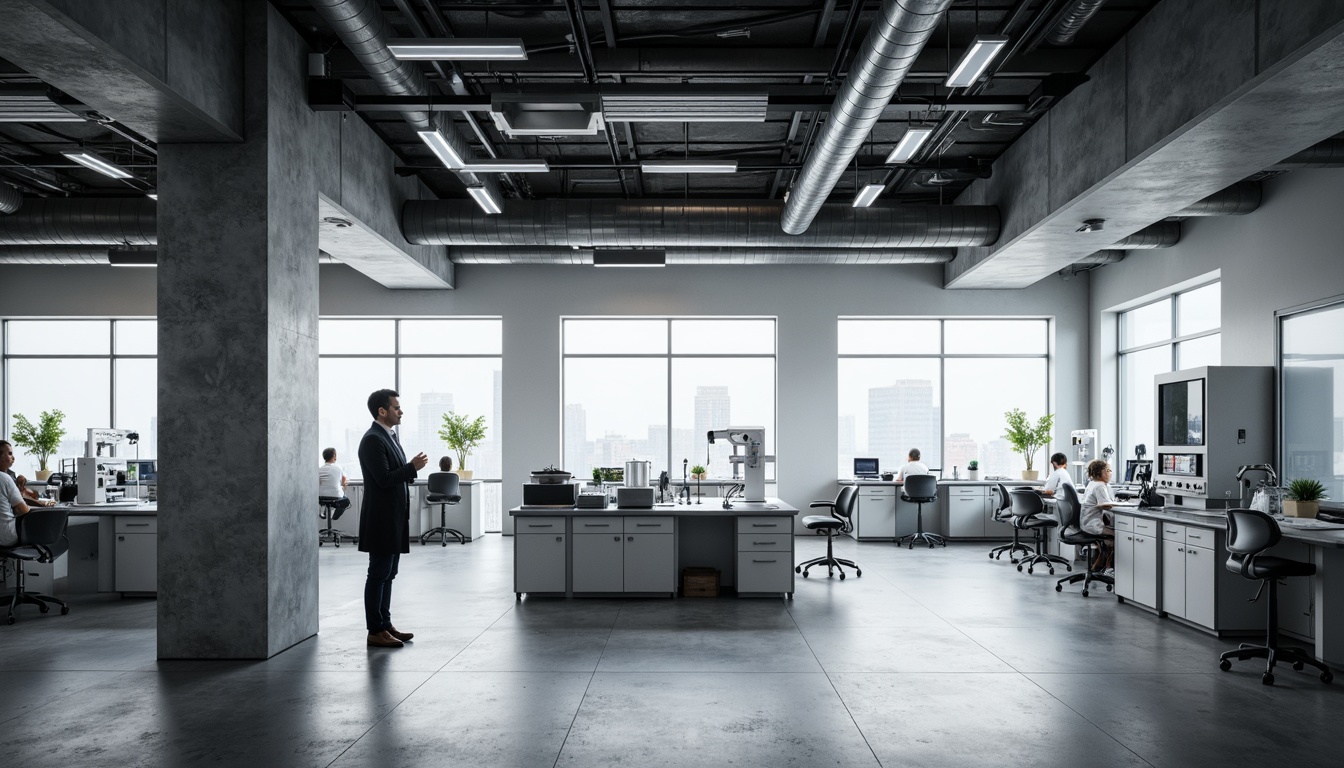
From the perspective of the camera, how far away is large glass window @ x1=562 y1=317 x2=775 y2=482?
1317cm

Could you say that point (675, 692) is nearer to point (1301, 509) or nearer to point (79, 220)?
point (1301, 509)

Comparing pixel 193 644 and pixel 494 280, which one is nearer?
pixel 193 644

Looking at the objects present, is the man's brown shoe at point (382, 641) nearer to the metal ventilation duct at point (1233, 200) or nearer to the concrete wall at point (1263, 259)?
the metal ventilation duct at point (1233, 200)

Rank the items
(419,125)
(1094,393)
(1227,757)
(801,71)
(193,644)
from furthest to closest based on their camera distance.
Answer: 1. (1094,393)
2. (419,125)
3. (801,71)
4. (193,644)
5. (1227,757)

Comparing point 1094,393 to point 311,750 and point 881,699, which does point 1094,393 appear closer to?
point 881,699

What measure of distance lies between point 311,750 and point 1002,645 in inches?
176

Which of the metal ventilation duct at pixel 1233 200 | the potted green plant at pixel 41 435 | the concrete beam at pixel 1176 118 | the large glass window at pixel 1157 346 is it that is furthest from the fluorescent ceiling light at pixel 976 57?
the potted green plant at pixel 41 435

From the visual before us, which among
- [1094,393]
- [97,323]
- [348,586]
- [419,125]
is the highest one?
[419,125]

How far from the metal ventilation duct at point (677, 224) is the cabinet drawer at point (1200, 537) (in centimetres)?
428

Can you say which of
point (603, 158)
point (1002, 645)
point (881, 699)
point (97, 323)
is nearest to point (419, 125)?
point (603, 158)

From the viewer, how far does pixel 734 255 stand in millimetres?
11625

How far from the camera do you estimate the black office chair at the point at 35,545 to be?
7.00m

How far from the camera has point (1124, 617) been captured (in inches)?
273

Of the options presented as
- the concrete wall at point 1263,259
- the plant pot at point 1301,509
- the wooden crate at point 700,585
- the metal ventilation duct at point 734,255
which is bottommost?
the wooden crate at point 700,585
